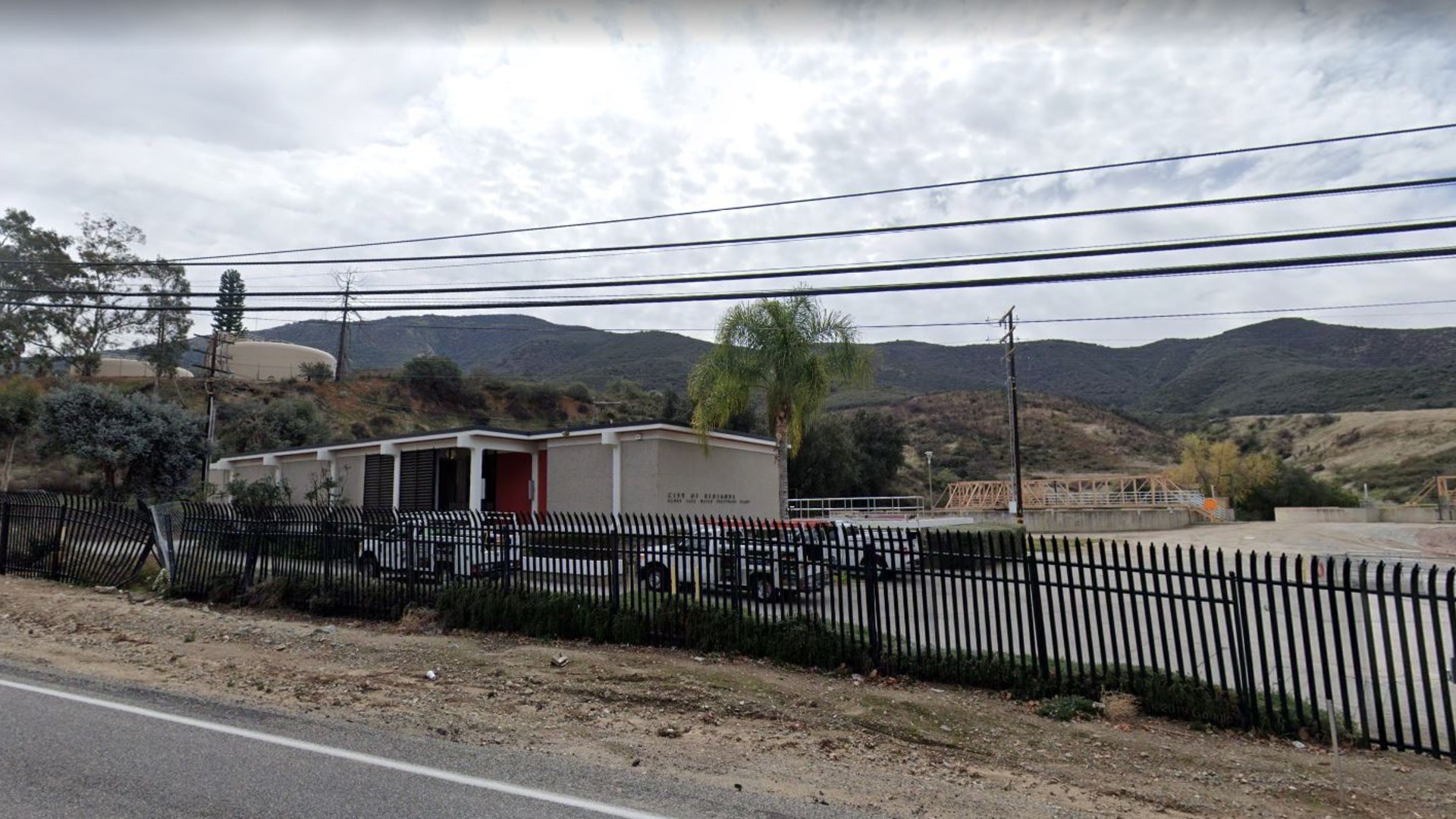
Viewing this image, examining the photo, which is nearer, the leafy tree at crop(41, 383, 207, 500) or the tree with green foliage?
the leafy tree at crop(41, 383, 207, 500)

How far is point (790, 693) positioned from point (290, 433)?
4594cm

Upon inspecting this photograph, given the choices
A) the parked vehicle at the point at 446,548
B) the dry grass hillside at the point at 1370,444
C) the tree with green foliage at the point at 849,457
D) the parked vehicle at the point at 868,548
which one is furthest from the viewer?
the dry grass hillside at the point at 1370,444

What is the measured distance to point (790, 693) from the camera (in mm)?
7473

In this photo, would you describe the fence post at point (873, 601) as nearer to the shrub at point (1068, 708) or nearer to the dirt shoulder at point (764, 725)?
the dirt shoulder at point (764, 725)

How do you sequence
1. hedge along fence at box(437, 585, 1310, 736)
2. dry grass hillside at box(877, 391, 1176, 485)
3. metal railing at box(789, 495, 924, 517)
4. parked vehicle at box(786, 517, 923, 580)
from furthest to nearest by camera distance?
dry grass hillside at box(877, 391, 1176, 485)
metal railing at box(789, 495, 924, 517)
parked vehicle at box(786, 517, 923, 580)
hedge along fence at box(437, 585, 1310, 736)

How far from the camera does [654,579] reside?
9.40 m

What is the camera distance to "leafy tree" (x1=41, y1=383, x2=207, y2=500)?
29.6m

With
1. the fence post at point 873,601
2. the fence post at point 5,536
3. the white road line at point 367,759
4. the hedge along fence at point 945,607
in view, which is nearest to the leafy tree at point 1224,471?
the hedge along fence at point 945,607

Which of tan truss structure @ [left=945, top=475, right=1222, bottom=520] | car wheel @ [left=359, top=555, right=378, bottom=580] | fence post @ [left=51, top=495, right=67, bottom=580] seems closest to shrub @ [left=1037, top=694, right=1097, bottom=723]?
car wheel @ [left=359, top=555, right=378, bottom=580]

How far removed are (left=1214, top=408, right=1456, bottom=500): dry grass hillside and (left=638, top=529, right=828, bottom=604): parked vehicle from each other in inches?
2577

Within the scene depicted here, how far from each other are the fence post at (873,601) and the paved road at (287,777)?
130 inches

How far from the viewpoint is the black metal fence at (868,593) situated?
21.1 ft

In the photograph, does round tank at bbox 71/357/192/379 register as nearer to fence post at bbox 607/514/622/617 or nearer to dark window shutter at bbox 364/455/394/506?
dark window shutter at bbox 364/455/394/506

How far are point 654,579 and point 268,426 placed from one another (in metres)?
43.2
